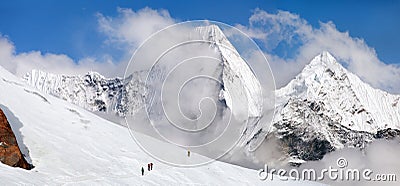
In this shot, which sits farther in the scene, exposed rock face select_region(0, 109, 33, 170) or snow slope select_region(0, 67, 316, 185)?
snow slope select_region(0, 67, 316, 185)

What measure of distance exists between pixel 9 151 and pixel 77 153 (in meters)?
14.7

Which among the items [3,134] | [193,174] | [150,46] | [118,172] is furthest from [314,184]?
[150,46]

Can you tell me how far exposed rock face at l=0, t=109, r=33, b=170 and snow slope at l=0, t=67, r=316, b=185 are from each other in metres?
1.37

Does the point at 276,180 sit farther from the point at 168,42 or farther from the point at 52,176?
the point at 168,42

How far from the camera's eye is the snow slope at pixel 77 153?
53.7m

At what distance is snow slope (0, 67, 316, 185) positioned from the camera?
176 feet

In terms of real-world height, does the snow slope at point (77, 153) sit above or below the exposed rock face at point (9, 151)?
above

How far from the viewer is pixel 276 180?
83250 millimetres

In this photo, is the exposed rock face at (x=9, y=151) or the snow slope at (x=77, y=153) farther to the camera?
the snow slope at (x=77, y=153)

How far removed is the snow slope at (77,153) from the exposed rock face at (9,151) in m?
1.37

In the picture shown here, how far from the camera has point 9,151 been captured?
50.2 meters

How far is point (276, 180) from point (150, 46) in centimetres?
5471

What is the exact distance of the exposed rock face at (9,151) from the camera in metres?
49.2

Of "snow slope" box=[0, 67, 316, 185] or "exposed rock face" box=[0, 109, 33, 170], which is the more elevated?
"snow slope" box=[0, 67, 316, 185]
